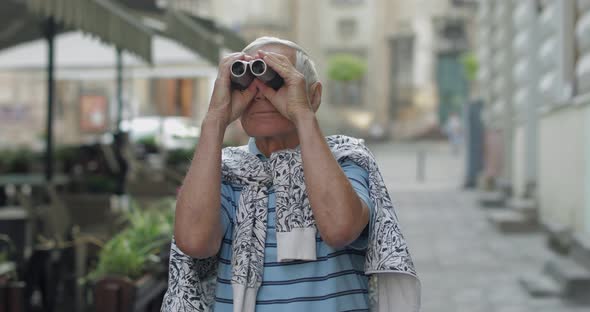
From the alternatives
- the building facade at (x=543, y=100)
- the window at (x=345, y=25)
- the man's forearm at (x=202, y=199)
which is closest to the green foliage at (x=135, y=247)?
the man's forearm at (x=202, y=199)

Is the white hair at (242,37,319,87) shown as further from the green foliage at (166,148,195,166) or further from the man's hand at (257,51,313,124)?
the green foliage at (166,148,195,166)

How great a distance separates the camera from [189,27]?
7418 mm

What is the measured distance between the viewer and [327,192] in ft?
6.39

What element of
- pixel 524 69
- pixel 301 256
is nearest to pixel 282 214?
pixel 301 256

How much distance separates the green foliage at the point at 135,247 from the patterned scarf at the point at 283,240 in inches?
78.4

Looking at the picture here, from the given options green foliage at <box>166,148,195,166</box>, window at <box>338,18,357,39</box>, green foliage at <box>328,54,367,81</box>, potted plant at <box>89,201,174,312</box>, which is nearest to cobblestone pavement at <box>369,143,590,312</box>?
potted plant at <box>89,201,174,312</box>

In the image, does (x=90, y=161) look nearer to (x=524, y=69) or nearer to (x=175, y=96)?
(x=524, y=69)

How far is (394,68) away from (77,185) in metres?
42.8

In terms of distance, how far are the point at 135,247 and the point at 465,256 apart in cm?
556

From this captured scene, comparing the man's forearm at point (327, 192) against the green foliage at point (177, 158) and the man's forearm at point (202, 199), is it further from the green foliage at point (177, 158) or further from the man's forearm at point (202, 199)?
the green foliage at point (177, 158)

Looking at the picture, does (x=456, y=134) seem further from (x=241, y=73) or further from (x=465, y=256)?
(x=241, y=73)

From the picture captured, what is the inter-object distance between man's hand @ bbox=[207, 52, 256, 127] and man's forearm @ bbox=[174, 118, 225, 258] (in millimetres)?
23

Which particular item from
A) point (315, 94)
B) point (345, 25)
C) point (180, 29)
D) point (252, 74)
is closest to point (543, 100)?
point (180, 29)

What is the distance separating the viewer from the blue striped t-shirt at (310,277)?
2.04 m
